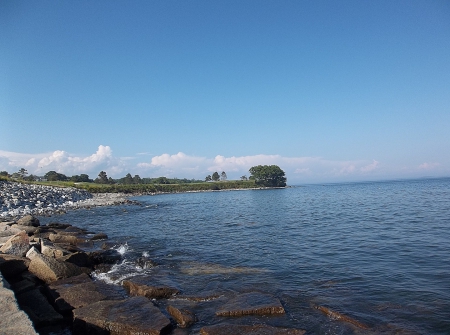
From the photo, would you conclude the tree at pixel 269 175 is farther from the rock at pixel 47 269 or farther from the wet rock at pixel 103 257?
the rock at pixel 47 269

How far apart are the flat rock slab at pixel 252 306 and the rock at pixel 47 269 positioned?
23.4 feet

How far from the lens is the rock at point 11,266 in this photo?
34.7 feet

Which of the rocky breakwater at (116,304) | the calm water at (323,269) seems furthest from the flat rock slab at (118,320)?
the calm water at (323,269)

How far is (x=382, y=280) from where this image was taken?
1245 cm

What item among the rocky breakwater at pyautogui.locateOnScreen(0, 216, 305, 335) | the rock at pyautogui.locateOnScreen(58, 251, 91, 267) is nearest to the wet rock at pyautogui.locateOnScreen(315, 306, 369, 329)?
the rocky breakwater at pyautogui.locateOnScreen(0, 216, 305, 335)

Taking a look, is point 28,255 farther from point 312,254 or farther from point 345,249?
point 345,249

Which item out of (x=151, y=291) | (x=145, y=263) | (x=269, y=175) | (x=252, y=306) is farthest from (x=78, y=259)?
(x=269, y=175)

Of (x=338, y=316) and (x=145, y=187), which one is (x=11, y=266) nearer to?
(x=338, y=316)

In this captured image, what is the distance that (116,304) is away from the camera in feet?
29.9

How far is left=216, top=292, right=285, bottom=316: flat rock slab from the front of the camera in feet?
30.2

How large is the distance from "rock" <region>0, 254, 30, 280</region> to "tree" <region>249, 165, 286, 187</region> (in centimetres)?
17921

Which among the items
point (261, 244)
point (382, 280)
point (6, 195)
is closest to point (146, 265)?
point (261, 244)

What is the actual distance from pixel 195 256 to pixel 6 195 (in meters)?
44.6

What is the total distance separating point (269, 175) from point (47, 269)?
181 m
